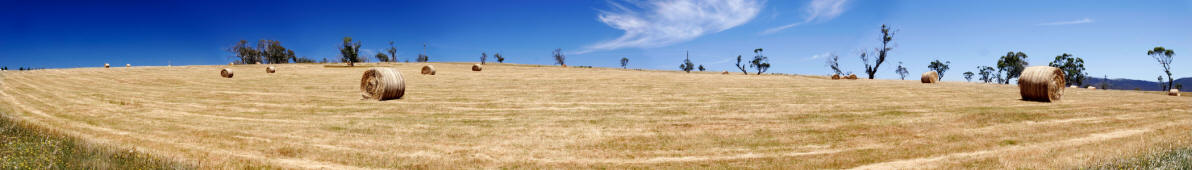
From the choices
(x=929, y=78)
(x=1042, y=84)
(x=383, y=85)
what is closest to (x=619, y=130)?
(x=383, y=85)

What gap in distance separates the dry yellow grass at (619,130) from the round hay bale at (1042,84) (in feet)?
5.68

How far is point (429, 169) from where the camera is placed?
829cm

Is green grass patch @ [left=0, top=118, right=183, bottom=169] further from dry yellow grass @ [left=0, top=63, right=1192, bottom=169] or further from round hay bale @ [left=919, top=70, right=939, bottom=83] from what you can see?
round hay bale @ [left=919, top=70, right=939, bottom=83]

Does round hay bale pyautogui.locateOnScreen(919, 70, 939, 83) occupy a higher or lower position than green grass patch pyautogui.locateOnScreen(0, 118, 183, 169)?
higher

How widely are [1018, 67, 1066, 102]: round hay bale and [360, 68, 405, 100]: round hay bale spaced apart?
23668 mm

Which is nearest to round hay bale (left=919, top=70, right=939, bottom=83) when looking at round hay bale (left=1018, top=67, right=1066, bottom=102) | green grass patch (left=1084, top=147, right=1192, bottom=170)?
round hay bale (left=1018, top=67, right=1066, bottom=102)

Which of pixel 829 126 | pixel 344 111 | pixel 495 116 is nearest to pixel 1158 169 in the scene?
pixel 829 126

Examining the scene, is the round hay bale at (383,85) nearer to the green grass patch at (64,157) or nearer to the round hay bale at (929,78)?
the green grass patch at (64,157)

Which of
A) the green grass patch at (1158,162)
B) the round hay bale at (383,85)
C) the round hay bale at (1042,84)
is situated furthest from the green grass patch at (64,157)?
the round hay bale at (1042,84)

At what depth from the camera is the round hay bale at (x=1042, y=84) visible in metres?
19.2

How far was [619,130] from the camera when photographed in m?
12.0

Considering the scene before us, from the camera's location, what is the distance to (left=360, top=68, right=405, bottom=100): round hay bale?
20250mm

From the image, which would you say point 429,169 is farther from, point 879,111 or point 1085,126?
point 1085,126

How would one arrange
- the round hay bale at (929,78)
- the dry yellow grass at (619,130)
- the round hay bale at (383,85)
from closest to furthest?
1. the dry yellow grass at (619,130)
2. the round hay bale at (383,85)
3. the round hay bale at (929,78)
